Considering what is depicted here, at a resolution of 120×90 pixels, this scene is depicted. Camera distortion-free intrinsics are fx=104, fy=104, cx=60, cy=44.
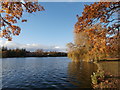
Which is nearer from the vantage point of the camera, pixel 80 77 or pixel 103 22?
pixel 103 22

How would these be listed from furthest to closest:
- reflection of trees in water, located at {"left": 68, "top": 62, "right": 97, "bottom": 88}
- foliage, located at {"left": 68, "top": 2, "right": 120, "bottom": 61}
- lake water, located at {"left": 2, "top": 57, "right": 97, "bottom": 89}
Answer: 1. lake water, located at {"left": 2, "top": 57, "right": 97, "bottom": 89}
2. reflection of trees in water, located at {"left": 68, "top": 62, "right": 97, "bottom": 88}
3. foliage, located at {"left": 68, "top": 2, "right": 120, "bottom": 61}

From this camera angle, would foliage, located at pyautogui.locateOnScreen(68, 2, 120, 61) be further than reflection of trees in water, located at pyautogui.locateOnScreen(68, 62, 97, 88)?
No

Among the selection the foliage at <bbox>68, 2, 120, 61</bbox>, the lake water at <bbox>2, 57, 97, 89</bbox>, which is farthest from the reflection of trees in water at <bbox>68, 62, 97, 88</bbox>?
the foliage at <bbox>68, 2, 120, 61</bbox>

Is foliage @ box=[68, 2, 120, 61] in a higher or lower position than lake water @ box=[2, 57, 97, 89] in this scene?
higher

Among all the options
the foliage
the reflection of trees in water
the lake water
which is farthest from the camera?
the lake water

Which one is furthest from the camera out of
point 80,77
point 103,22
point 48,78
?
point 48,78

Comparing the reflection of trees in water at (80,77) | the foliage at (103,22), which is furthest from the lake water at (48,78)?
the foliage at (103,22)

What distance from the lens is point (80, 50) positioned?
938 inches

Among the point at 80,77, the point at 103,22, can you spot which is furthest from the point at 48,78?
the point at 103,22

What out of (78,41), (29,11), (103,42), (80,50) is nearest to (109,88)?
(103,42)

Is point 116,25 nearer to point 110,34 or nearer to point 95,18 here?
point 110,34

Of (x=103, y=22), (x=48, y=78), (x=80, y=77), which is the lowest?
(x=48, y=78)

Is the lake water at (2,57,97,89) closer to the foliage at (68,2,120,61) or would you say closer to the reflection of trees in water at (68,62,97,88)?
the reflection of trees in water at (68,62,97,88)

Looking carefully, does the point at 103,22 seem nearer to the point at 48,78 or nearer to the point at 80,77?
the point at 80,77
